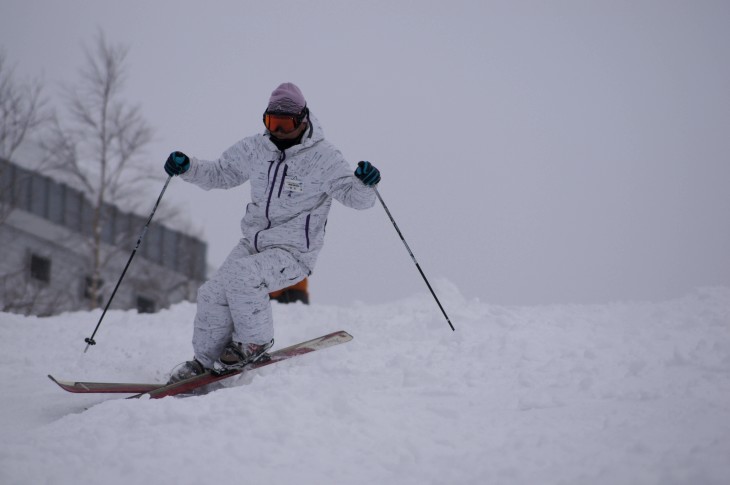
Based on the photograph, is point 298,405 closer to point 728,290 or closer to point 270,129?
point 270,129

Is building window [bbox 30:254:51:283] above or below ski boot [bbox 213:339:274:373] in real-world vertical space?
above

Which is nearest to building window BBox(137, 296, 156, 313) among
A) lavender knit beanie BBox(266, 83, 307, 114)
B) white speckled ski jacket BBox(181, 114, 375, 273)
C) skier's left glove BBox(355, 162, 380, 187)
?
white speckled ski jacket BBox(181, 114, 375, 273)

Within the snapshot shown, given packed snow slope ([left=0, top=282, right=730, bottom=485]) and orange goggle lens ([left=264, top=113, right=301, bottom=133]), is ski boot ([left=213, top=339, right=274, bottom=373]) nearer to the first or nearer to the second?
packed snow slope ([left=0, top=282, right=730, bottom=485])

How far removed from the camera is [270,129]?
15.4 ft

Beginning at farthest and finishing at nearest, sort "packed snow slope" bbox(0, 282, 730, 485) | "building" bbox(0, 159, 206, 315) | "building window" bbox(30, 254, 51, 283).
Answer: "building window" bbox(30, 254, 51, 283), "building" bbox(0, 159, 206, 315), "packed snow slope" bbox(0, 282, 730, 485)

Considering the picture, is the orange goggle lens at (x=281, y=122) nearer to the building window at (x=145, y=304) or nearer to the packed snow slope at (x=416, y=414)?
the packed snow slope at (x=416, y=414)

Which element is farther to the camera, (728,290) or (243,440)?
(728,290)

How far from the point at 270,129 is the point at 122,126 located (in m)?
11.3

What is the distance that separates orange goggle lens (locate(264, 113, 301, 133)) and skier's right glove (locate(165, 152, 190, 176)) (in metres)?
0.67

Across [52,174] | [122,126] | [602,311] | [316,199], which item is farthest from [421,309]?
[52,174]

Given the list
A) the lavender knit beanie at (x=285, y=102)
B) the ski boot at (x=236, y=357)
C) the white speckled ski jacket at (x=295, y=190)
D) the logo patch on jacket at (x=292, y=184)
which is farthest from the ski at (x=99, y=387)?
the lavender knit beanie at (x=285, y=102)

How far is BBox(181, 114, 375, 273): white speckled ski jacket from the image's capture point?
4.71m

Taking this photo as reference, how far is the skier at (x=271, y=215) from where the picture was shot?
15.0 ft

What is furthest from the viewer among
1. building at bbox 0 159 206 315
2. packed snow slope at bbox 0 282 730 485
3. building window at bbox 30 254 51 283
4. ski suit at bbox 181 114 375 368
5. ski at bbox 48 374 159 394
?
building window at bbox 30 254 51 283
